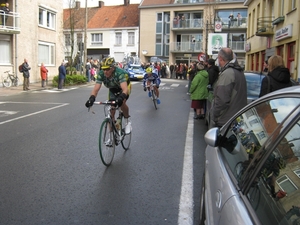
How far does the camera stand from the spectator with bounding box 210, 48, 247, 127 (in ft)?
16.2

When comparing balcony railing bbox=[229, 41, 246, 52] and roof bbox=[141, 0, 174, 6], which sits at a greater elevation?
roof bbox=[141, 0, 174, 6]

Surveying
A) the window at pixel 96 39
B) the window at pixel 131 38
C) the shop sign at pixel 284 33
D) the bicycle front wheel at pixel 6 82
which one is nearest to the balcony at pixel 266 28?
the shop sign at pixel 284 33

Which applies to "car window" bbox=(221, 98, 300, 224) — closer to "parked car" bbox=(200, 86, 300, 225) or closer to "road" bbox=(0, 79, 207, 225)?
"parked car" bbox=(200, 86, 300, 225)

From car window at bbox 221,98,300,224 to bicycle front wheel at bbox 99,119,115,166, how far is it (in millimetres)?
3027

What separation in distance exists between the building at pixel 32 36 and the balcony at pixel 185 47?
2220 centimetres

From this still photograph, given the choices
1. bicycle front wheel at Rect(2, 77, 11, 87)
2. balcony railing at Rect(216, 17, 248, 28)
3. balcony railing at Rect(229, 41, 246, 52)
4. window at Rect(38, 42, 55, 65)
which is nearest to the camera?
bicycle front wheel at Rect(2, 77, 11, 87)

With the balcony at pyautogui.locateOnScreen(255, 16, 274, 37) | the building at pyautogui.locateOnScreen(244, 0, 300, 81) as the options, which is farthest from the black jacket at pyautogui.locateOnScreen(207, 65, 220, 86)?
the balcony at pyautogui.locateOnScreen(255, 16, 274, 37)

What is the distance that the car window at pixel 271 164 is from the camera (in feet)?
5.52

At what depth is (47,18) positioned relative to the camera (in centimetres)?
2964

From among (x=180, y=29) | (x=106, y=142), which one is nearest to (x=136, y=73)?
(x=180, y=29)

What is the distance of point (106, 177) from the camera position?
505cm

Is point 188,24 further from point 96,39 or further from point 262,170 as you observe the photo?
point 262,170

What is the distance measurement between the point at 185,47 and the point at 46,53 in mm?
25183

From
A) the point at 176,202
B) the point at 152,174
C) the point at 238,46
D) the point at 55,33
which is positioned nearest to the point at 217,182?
the point at 176,202
